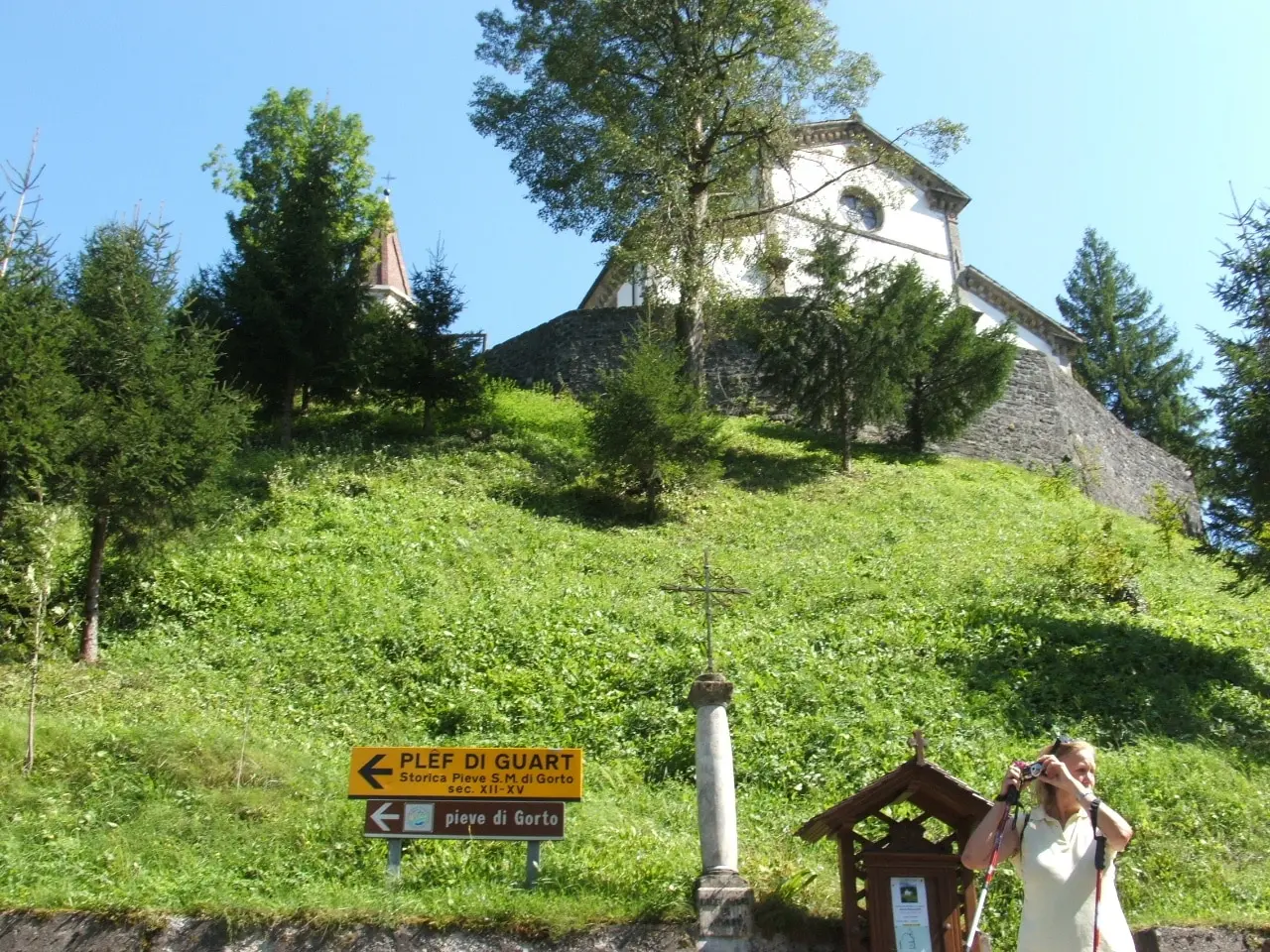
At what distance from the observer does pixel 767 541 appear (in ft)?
54.5

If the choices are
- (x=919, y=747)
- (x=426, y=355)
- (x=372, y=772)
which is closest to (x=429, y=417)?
(x=426, y=355)

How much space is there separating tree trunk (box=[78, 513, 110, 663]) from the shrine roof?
767 cm

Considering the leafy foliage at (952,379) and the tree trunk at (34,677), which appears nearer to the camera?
the tree trunk at (34,677)

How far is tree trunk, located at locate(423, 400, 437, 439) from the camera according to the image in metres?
20.4

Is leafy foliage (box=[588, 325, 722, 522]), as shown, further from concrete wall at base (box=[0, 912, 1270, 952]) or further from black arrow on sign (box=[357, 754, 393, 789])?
concrete wall at base (box=[0, 912, 1270, 952])

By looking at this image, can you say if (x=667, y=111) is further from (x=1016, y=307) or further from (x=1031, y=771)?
(x=1031, y=771)

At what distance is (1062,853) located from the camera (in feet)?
16.4

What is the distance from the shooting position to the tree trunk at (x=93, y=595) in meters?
11.8

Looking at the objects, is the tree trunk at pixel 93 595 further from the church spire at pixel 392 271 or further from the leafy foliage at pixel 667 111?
the church spire at pixel 392 271

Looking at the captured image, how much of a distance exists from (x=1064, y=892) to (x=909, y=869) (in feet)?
8.13

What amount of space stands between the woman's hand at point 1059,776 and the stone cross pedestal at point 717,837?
3032 mm

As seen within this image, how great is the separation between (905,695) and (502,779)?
185 inches

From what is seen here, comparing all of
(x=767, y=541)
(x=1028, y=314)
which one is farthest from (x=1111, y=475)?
(x=767, y=541)

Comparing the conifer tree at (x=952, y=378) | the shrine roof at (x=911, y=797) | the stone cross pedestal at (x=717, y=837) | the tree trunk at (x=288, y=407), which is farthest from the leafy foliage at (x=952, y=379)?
the shrine roof at (x=911, y=797)
